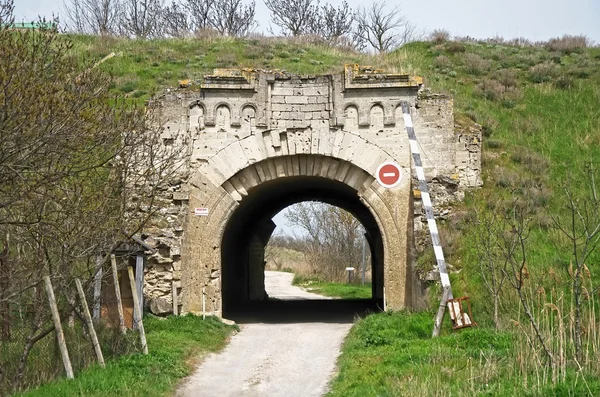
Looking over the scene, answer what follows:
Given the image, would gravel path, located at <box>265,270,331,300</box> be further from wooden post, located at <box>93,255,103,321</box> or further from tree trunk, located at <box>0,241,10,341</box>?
tree trunk, located at <box>0,241,10,341</box>

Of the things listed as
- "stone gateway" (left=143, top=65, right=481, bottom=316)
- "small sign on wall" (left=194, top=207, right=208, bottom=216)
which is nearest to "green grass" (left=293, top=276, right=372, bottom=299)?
"stone gateway" (left=143, top=65, right=481, bottom=316)

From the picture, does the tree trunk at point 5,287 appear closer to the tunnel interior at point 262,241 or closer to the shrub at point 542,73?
the tunnel interior at point 262,241

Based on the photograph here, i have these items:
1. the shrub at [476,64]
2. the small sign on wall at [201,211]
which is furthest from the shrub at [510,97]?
the small sign on wall at [201,211]

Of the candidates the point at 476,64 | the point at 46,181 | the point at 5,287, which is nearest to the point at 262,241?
the point at 476,64

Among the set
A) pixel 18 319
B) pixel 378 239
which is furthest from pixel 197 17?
pixel 18 319

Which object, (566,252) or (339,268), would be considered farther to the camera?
(339,268)

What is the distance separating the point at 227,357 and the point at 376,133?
5659 mm

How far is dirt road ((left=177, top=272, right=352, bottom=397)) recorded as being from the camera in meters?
9.72

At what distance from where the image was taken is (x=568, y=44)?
2377 centimetres

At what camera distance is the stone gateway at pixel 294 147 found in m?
14.8

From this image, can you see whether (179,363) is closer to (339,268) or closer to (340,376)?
(340,376)

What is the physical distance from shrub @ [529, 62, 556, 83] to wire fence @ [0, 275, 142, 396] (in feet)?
44.1

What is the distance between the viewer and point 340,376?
989cm

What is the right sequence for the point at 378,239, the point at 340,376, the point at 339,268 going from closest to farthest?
the point at 340,376, the point at 378,239, the point at 339,268
